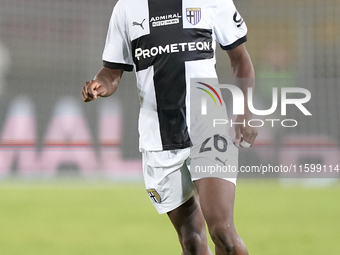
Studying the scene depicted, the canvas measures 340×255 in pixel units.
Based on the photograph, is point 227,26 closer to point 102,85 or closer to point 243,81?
point 243,81

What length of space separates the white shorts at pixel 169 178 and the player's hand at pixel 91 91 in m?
0.43

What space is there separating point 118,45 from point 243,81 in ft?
2.36

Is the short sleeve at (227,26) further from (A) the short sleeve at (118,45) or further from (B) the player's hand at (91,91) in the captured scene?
(B) the player's hand at (91,91)

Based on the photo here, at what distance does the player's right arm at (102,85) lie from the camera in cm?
242

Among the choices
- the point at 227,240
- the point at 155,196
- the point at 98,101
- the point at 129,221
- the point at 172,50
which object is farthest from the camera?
the point at 98,101

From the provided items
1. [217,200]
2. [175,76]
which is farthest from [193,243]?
[175,76]

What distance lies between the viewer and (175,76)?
2.52 meters

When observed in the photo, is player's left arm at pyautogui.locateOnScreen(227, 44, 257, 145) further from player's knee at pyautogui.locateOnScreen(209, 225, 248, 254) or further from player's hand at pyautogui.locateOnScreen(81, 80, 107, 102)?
player's hand at pyautogui.locateOnScreen(81, 80, 107, 102)

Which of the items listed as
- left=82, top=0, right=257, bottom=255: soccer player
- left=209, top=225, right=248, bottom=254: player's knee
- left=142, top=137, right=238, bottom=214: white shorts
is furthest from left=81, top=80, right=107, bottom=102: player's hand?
left=209, top=225, right=248, bottom=254: player's knee

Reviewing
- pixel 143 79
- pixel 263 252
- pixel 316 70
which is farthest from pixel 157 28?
pixel 316 70

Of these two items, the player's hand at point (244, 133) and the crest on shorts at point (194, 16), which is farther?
the crest on shorts at point (194, 16)

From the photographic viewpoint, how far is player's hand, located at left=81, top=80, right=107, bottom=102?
2.42 m

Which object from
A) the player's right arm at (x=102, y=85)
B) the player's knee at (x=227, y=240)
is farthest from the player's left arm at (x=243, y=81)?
the player's right arm at (x=102, y=85)

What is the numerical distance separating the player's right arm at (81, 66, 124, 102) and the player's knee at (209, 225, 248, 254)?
0.88 meters
